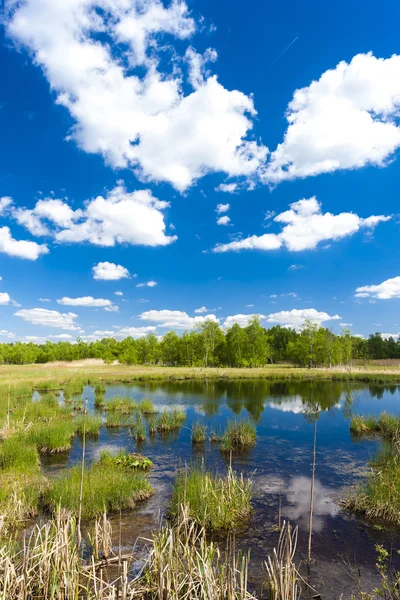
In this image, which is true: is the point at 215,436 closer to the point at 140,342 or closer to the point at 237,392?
the point at 237,392

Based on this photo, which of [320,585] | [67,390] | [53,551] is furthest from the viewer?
[67,390]

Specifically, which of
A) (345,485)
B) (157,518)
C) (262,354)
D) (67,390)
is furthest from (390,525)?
(262,354)

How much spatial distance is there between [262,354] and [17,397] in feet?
253

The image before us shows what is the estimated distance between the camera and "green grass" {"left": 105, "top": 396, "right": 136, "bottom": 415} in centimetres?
3156

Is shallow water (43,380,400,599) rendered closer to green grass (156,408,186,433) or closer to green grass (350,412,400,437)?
green grass (156,408,186,433)

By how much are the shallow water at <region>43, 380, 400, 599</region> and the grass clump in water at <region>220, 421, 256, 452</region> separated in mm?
564

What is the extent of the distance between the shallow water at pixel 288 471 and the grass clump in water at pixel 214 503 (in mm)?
492

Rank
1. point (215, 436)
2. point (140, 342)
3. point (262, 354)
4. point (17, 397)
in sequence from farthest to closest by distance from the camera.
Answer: point (140, 342), point (262, 354), point (17, 397), point (215, 436)

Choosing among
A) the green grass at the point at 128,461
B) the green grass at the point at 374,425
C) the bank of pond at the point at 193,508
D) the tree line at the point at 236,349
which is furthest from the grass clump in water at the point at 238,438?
the tree line at the point at 236,349

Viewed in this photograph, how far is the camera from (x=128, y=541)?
10.2m

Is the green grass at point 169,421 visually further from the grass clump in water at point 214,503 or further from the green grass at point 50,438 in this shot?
the grass clump in water at point 214,503

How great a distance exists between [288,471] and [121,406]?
19261mm

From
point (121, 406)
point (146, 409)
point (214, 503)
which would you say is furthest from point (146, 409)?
point (214, 503)

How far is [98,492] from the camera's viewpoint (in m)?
12.2
